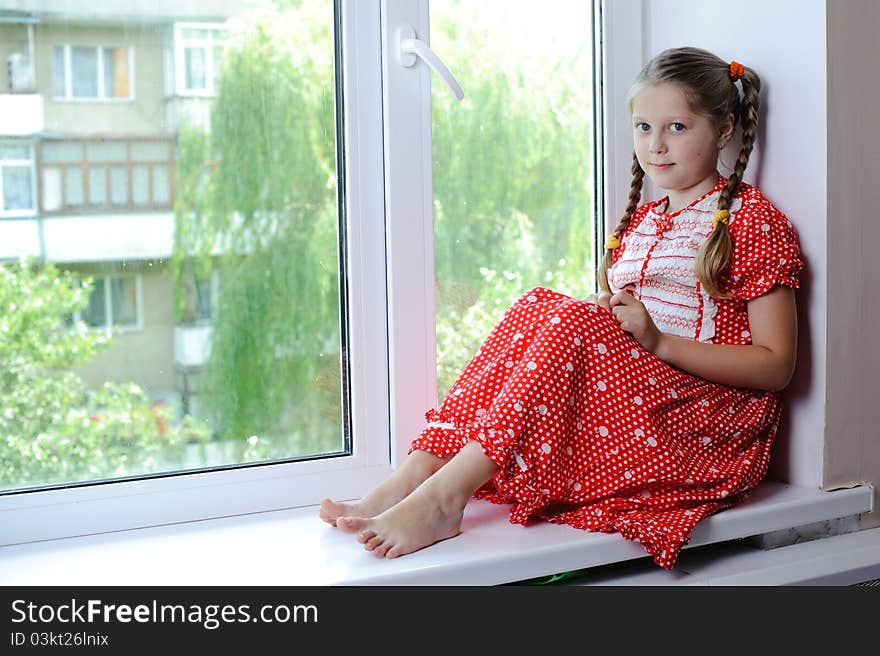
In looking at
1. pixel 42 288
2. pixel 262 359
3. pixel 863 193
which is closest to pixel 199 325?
pixel 262 359

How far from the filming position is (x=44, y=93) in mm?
1203

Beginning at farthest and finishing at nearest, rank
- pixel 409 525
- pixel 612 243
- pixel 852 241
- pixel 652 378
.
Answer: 1. pixel 612 243
2. pixel 852 241
3. pixel 652 378
4. pixel 409 525

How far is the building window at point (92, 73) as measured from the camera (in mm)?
1209

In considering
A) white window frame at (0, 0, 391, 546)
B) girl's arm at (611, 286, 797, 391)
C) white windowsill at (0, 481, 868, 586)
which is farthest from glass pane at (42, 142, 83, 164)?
girl's arm at (611, 286, 797, 391)

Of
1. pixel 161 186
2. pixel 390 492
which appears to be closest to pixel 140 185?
pixel 161 186

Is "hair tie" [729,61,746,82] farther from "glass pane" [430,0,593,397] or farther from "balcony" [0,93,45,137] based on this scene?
"balcony" [0,93,45,137]

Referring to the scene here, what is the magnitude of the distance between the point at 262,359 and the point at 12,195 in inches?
14.8

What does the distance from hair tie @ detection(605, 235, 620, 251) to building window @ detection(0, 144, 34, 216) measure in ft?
2.61

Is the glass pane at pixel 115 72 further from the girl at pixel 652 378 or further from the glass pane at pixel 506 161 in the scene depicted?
the girl at pixel 652 378

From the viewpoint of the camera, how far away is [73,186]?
123 cm

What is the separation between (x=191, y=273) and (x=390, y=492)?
0.39 meters

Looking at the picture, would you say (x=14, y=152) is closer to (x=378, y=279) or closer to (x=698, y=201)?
(x=378, y=279)

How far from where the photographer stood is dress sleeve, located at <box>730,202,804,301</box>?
1.28 metres
